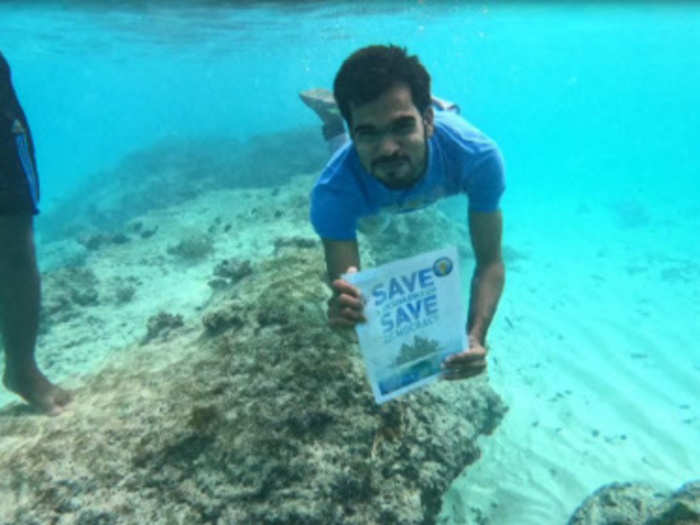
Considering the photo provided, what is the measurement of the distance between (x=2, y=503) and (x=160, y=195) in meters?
19.7

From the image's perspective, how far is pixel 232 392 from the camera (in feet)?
10.2

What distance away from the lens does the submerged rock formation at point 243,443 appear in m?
2.63

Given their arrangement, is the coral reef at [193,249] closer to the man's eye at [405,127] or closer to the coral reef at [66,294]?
the coral reef at [66,294]

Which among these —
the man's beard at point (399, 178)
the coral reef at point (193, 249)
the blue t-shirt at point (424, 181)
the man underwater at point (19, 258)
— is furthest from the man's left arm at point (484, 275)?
the coral reef at point (193, 249)

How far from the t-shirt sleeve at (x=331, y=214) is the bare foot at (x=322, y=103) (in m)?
4.70

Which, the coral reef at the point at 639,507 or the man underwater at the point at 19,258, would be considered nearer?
the coral reef at the point at 639,507

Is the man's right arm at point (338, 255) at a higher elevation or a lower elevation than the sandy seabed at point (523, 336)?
higher

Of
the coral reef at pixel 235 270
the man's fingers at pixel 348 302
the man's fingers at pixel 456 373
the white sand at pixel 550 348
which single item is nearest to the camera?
the man's fingers at pixel 348 302

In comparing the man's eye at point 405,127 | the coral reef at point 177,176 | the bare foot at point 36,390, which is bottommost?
the coral reef at point 177,176

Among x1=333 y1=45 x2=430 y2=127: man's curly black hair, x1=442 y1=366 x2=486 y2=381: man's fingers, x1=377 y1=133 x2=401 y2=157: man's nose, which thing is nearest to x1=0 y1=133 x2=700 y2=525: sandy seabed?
x1=442 y1=366 x2=486 y2=381: man's fingers

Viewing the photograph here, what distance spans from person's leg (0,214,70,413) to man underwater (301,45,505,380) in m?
2.48

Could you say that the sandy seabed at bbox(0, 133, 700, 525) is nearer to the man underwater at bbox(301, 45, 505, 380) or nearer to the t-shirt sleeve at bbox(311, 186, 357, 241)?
the t-shirt sleeve at bbox(311, 186, 357, 241)

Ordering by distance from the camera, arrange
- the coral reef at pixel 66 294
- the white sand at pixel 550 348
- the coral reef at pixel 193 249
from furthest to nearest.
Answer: the coral reef at pixel 193 249, the coral reef at pixel 66 294, the white sand at pixel 550 348

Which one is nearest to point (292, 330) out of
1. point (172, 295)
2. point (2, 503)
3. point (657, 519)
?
point (2, 503)
